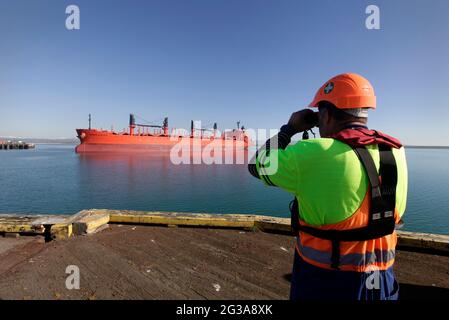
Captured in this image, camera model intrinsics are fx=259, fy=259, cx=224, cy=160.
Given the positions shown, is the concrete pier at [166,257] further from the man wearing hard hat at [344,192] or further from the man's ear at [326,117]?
the man's ear at [326,117]

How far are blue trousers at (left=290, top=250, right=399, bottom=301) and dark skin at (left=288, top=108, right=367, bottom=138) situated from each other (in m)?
0.81

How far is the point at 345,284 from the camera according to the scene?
4.80 ft

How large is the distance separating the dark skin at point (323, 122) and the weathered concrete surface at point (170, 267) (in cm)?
234

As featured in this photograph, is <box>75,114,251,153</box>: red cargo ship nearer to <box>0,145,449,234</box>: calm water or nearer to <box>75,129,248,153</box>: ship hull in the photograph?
<box>75,129,248,153</box>: ship hull

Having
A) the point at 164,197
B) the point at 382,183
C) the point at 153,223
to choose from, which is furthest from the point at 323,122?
the point at 164,197

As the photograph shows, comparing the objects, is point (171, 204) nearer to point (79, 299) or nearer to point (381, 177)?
point (79, 299)

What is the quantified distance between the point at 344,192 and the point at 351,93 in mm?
587

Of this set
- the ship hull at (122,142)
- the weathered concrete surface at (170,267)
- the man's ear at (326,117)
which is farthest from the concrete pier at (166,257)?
the ship hull at (122,142)

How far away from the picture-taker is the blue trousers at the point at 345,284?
1.46 meters

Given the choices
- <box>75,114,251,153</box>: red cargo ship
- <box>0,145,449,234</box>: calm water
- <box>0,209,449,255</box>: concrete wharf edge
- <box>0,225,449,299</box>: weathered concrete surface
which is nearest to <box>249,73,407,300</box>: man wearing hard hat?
<box>0,225,449,299</box>: weathered concrete surface

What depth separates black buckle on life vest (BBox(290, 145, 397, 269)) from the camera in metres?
1.34
